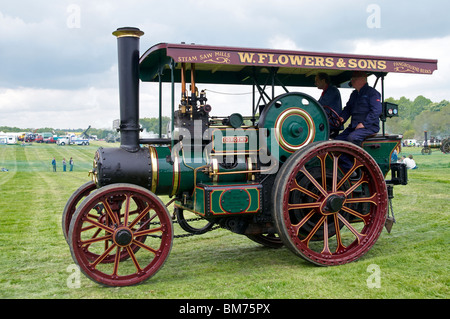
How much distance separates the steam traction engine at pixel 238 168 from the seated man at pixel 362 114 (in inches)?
9.9

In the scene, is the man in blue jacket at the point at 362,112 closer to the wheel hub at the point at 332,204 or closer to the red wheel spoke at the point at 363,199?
the red wheel spoke at the point at 363,199

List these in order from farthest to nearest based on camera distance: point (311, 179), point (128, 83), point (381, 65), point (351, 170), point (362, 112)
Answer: point (362, 112)
point (381, 65)
point (351, 170)
point (311, 179)
point (128, 83)

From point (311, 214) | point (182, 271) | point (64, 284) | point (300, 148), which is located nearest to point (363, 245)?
point (311, 214)

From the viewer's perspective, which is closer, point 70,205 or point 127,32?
point 127,32

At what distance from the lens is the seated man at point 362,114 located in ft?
18.0

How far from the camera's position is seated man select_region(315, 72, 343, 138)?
5.86 m

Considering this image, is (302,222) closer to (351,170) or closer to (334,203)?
(334,203)

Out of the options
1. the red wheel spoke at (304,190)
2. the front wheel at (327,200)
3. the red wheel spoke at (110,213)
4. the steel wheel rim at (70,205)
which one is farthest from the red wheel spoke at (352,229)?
the steel wheel rim at (70,205)

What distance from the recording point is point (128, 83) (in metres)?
4.73

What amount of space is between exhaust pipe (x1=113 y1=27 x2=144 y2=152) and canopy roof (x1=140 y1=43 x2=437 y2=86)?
0.22 m

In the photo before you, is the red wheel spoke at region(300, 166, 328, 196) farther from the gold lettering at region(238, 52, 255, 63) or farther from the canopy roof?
the gold lettering at region(238, 52, 255, 63)

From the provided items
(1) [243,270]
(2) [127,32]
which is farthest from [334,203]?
(2) [127,32]

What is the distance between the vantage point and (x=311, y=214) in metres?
4.93

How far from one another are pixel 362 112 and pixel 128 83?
9.34 feet
